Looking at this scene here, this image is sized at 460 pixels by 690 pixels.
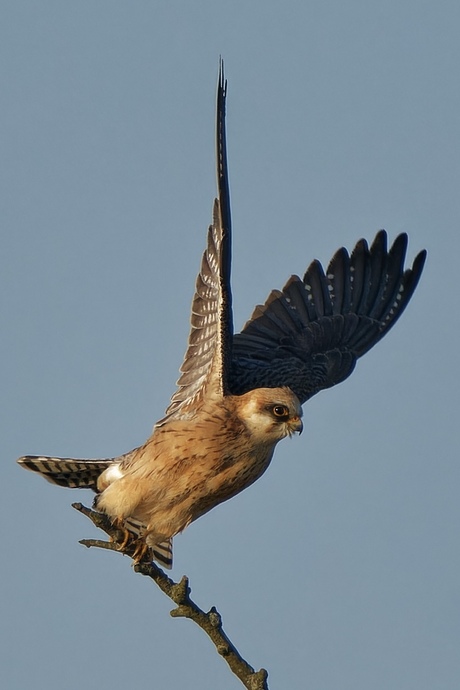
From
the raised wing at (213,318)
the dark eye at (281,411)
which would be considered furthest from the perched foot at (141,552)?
the dark eye at (281,411)

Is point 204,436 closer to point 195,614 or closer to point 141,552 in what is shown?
point 141,552

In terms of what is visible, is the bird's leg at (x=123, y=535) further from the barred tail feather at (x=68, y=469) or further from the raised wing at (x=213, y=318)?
the raised wing at (x=213, y=318)

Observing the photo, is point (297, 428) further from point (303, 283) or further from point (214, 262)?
point (303, 283)

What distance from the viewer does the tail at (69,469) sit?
766 centimetres

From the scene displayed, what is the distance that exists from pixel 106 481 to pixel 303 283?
3.40 m

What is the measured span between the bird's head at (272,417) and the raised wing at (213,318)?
0.98 feet

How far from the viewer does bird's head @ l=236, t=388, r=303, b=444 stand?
7613 millimetres

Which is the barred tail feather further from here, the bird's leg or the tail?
the bird's leg

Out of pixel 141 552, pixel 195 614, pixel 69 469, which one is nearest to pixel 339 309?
pixel 69 469

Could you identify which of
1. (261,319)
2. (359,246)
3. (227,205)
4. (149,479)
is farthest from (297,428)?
(359,246)

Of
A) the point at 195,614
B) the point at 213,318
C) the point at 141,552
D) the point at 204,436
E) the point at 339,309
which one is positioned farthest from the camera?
the point at 339,309

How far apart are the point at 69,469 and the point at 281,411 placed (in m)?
1.46

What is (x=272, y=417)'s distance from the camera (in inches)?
300

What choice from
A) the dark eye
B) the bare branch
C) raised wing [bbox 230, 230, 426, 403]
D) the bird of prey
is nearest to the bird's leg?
the bird of prey
